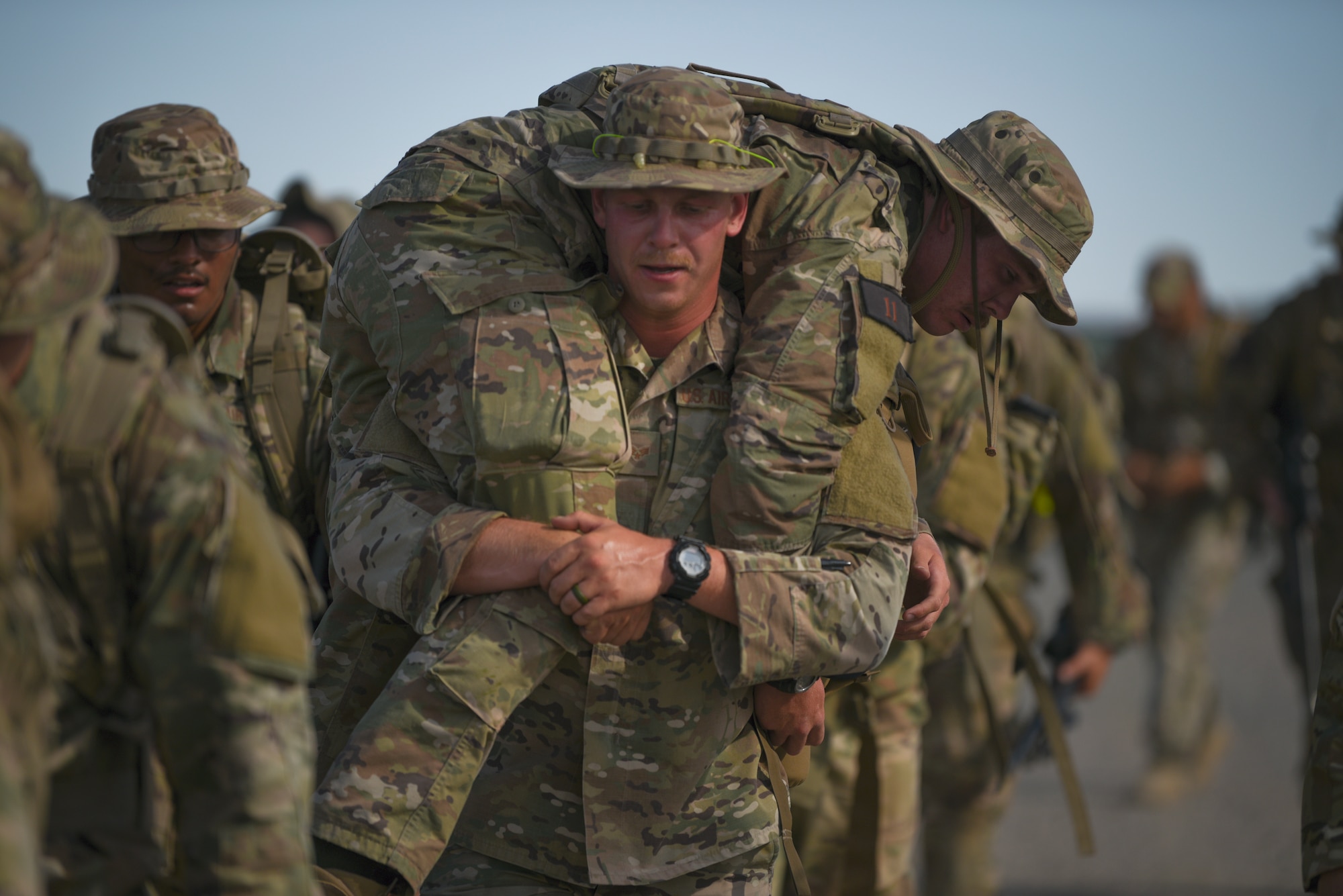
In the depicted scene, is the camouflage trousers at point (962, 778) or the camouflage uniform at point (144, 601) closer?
the camouflage uniform at point (144, 601)

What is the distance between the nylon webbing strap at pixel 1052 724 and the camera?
5.64m

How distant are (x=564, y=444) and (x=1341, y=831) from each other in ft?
5.86

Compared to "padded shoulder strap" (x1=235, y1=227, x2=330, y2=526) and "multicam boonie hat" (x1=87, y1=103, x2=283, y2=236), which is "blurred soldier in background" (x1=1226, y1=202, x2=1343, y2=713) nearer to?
"padded shoulder strap" (x1=235, y1=227, x2=330, y2=526)

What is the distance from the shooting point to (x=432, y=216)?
3436 mm

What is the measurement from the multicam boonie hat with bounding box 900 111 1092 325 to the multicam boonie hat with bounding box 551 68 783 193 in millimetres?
651

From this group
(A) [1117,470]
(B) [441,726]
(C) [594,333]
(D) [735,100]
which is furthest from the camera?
(A) [1117,470]

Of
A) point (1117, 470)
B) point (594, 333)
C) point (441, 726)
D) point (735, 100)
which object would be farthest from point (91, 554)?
point (1117, 470)

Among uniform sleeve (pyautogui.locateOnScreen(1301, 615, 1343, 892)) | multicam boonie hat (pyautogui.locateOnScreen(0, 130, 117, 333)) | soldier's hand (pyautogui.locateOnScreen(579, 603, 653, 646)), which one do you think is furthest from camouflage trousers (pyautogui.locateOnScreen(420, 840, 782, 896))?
multicam boonie hat (pyautogui.locateOnScreen(0, 130, 117, 333))

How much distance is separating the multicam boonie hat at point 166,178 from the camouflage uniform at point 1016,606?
3.08 meters

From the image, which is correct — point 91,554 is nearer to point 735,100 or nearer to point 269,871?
point 269,871

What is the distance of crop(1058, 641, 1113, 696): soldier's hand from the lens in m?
6.92

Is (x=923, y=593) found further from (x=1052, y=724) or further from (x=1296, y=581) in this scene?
(x=1296, y=581)

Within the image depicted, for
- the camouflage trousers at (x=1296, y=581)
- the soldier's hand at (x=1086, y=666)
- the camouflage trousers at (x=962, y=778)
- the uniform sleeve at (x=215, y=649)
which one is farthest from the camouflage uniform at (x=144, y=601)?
the camouflage trousers at (x=1296, y=581)

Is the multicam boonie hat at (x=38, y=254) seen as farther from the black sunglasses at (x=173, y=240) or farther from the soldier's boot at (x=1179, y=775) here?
the soldier's boot at (x=1179, y=775)
